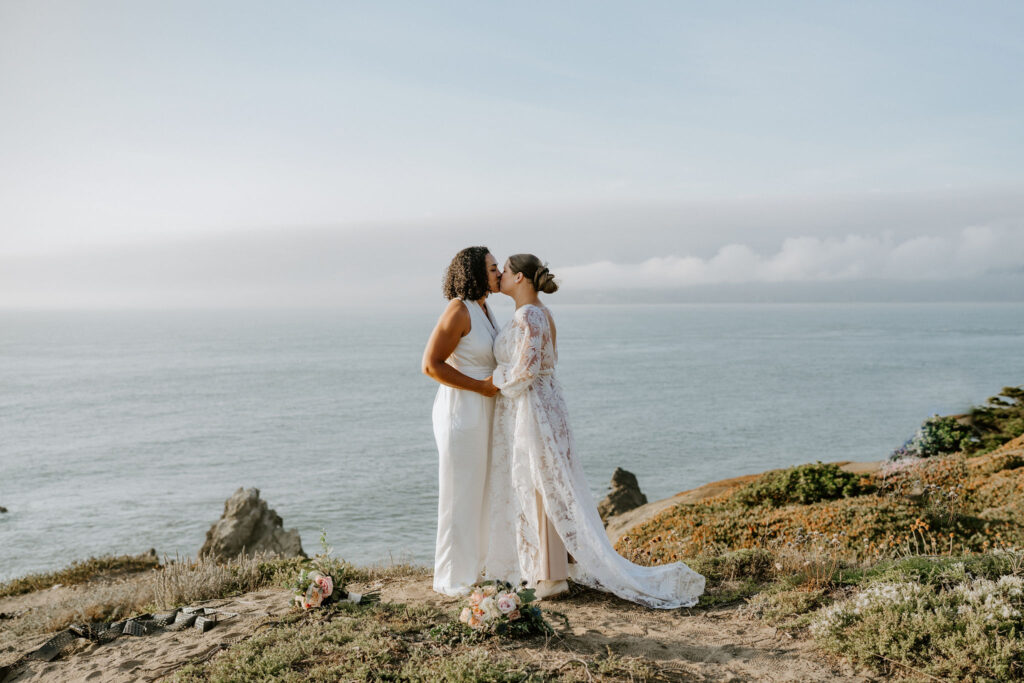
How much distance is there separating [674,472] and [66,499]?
27.9 meters

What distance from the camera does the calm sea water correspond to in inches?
1118

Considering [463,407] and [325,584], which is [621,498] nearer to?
[463,407]

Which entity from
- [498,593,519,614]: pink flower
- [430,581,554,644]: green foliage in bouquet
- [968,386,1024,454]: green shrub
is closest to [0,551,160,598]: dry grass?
[430,581,554,644]: green foliage in bouquet

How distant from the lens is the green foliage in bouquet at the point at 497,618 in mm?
5508

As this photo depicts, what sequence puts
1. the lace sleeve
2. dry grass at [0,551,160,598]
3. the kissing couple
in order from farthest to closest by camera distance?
dry grass at [0,551,160,598] < the kissing couple < the lace sleeve

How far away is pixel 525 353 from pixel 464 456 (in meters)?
1.14

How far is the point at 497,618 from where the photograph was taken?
5527 mm

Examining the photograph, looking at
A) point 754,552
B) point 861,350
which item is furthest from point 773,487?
point 861,350

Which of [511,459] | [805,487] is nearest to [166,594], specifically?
[511,459]

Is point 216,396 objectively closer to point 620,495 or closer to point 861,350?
point 620,495

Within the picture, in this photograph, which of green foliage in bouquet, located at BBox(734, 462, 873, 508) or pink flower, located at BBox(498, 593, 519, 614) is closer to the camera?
pink flower, located at BBox(498, 593, 519, 614)

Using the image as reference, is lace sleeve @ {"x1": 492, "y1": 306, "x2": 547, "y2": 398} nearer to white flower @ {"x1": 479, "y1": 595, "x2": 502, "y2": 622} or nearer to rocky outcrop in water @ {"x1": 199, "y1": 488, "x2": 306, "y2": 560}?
white flower @ {"x1": 479, "y1": 595, "x2": 502, "y2": 622}

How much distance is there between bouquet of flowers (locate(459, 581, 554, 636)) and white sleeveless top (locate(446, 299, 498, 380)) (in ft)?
6.60

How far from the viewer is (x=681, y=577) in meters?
7.05
